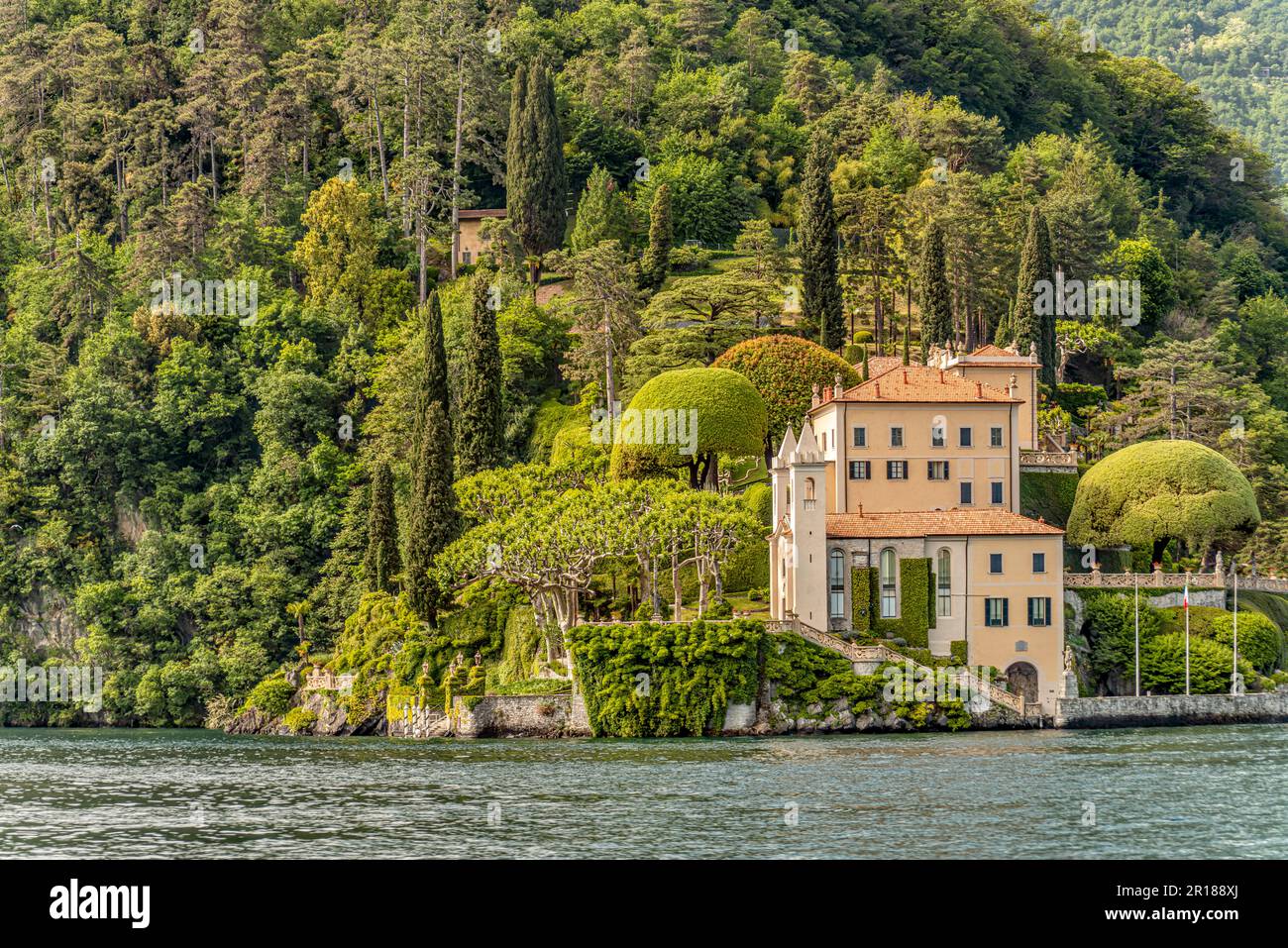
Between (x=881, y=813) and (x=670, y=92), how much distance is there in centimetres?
9207

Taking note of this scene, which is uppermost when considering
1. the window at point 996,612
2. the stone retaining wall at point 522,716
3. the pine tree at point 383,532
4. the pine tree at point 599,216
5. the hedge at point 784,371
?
the pine tree at point 599,216

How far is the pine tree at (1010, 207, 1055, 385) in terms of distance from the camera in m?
94.6

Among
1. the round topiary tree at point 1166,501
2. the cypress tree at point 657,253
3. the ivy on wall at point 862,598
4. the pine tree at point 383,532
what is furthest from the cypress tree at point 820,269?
the ivy on wall at point 862,598

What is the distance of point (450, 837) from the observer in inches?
1688

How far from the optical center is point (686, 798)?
48750 mm

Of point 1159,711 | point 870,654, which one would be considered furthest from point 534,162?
point 1159,711

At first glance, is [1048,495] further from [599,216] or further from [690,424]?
[599,216]

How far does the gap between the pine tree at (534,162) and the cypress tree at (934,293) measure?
2580cm

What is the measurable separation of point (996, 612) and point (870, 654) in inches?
249

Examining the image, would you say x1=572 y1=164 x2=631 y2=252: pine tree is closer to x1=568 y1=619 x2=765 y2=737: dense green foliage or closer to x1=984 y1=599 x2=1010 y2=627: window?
x1=984 y1=599 x2=1010 y2=627: window

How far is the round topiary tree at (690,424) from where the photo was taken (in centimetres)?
7931

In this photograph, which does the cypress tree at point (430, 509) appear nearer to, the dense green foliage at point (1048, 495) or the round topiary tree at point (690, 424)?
the round topiary tree at point (690, 424)

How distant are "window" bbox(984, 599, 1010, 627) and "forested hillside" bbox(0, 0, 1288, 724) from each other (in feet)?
30.2

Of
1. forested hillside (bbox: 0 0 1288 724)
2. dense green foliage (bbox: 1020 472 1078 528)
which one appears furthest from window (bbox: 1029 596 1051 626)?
dense green foliage (bbox: 1020 472 1078 528)
